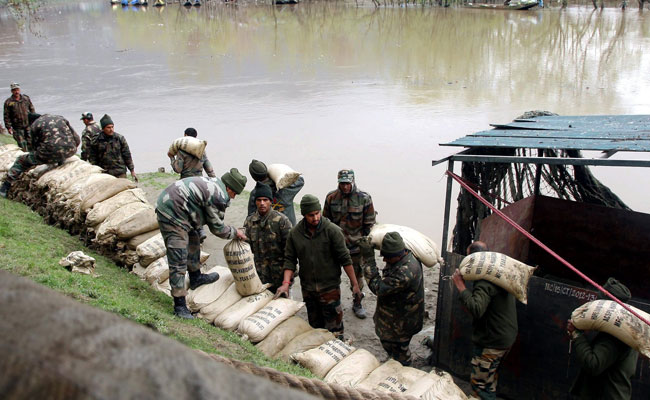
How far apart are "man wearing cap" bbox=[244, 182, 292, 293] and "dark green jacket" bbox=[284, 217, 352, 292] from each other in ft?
0.92

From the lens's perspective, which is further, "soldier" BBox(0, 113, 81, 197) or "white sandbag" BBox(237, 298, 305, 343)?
"soldier" BBox(0, 113, 81, 197)

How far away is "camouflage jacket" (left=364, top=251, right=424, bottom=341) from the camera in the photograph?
14.7 ft

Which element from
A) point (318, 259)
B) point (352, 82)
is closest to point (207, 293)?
point (318, 259)

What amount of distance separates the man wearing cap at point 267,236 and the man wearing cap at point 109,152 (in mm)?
3775

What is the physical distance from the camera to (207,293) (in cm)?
495

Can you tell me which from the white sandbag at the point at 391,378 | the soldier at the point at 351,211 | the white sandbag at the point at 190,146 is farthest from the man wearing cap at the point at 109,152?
the white sandbag at the point at 391,378

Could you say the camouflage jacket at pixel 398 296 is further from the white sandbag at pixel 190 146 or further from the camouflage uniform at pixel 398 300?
the white sandbag at pixel 190 146

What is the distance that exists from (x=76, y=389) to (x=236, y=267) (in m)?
4.26

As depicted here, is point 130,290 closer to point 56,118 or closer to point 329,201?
point 329,201

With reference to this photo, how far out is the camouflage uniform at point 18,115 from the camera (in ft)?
34.1

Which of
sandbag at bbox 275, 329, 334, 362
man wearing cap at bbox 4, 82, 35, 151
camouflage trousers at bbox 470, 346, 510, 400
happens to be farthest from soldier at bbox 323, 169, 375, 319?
man wearing cap at bbox 4, 82, 35, 151

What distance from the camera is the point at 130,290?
529cm

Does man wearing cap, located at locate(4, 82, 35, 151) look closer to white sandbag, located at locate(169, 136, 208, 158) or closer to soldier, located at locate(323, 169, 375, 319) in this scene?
white sandbag, located at locate(169, 136, 208, 158)

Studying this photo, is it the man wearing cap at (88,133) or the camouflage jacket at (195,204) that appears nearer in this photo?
the camouflage jacket at (195,204)
